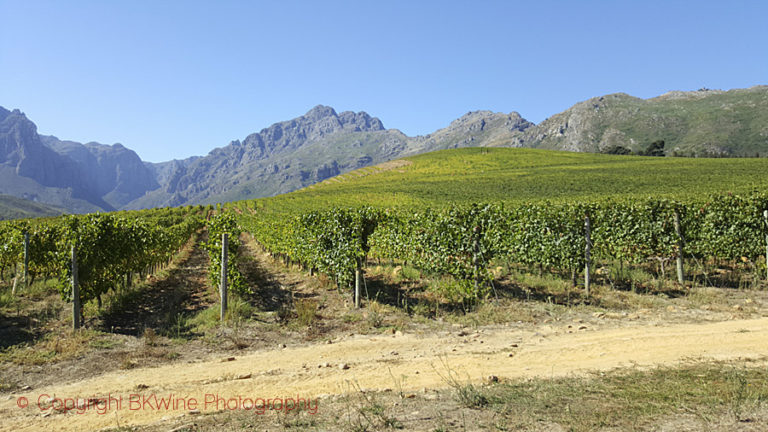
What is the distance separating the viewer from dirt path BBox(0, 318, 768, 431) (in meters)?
5.35

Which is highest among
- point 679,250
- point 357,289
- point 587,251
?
point 587,251

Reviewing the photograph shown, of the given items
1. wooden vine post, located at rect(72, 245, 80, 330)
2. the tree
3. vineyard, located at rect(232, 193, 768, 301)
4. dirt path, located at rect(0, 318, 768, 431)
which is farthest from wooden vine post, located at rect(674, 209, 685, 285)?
the tree

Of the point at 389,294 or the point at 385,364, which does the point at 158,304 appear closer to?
the point at 389,294

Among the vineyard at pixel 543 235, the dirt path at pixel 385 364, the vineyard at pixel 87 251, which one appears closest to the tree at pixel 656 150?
the vineyard at pixel 543 235

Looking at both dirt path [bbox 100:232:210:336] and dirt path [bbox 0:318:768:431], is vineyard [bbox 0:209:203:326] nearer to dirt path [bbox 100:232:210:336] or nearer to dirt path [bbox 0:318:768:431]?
dirt path [bbox 100:232:210:336]

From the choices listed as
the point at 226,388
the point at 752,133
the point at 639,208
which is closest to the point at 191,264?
the point at 226,388

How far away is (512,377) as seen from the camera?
19.2 ft

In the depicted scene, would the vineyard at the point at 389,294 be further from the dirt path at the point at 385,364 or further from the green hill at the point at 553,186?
the green hill at the point at 553,186

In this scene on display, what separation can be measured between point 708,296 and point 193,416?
14.2 metres

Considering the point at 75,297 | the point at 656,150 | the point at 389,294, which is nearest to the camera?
the point at 75,297

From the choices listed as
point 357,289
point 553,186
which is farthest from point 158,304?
point 553,186

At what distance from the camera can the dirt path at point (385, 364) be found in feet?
17.5

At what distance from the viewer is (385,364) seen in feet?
22.2

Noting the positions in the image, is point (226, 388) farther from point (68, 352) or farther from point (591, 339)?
point (591, 339)
